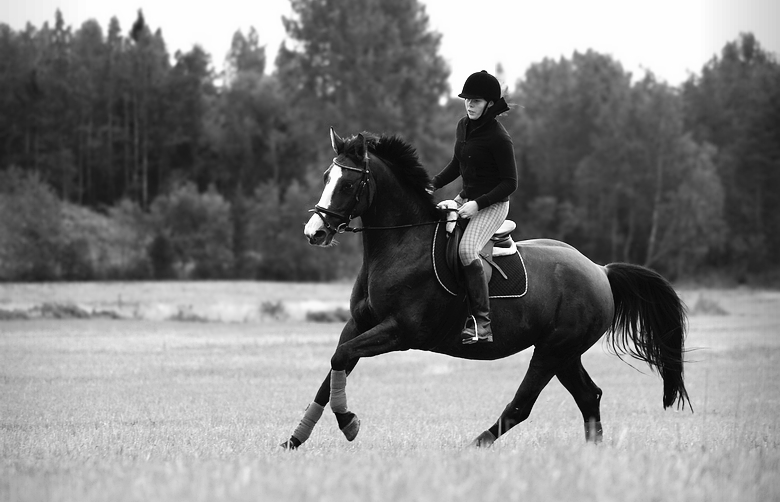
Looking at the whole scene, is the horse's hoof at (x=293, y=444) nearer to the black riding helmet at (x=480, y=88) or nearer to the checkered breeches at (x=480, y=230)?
the checkered breeches at (x=480, y=230)

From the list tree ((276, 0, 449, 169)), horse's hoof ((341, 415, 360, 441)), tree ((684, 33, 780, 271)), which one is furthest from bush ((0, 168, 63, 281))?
tree ((684, 33, 780, 271))

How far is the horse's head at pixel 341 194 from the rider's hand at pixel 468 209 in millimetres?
964

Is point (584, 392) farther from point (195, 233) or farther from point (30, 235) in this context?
point (195, 233)

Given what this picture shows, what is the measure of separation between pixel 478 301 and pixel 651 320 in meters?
3.06

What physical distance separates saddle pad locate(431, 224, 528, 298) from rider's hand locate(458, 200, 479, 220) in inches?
11.2

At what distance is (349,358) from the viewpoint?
879cm

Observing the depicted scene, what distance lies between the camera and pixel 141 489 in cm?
550

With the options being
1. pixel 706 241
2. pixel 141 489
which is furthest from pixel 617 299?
pixel 706 241

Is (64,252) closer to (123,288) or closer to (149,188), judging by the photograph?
(123,288)

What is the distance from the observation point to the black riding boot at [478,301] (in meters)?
9.29

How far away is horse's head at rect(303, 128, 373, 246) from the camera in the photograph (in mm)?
8656

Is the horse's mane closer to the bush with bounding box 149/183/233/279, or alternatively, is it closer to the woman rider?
the woman rider

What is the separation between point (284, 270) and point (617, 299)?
5238 cm

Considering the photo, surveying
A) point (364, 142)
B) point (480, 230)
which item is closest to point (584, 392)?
point (480, 230)
